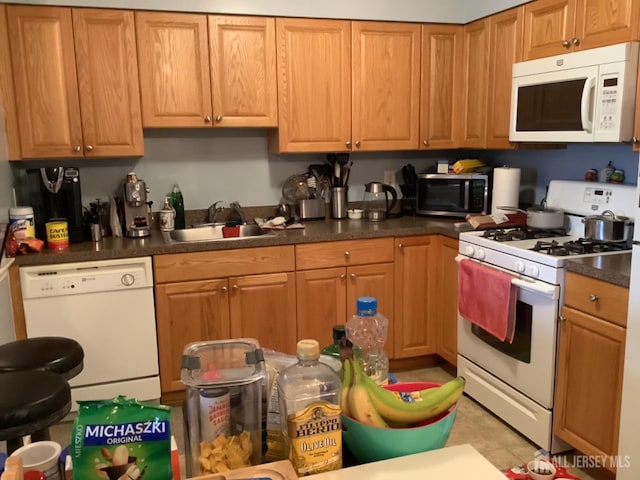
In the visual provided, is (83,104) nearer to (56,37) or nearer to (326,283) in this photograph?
(56,37)

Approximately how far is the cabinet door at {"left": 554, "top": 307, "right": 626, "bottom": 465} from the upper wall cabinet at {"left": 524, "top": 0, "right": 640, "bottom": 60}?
48.4 inches

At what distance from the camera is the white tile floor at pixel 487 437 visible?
8.16 feet

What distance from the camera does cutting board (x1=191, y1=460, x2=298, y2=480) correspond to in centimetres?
90

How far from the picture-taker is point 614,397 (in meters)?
2.17

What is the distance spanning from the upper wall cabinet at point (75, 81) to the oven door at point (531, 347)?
2.15 m

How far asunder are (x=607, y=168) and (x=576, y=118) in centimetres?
44

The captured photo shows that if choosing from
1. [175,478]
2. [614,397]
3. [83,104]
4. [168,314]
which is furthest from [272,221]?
[175,478]

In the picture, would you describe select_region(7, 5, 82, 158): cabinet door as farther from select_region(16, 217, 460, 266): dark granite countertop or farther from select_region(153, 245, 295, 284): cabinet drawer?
select_region(153, 245, 295, 284): cabinet drawer

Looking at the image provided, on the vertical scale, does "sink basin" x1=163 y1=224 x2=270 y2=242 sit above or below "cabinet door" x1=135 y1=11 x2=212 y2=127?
below

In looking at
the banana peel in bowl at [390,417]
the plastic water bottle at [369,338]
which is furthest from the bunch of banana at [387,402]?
the plastic water bottle at [369,338]

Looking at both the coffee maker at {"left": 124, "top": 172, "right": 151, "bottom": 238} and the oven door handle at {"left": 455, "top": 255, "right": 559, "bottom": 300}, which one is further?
the coffee maker at {"left": 124, "top": 172, "right": 151, "bottom": 238}

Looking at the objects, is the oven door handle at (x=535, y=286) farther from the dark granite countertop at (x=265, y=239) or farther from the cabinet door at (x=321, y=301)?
the cabinet door at (x=321, y=301)

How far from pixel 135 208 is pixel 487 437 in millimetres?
2222

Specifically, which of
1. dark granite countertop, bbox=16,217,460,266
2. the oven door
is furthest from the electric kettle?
the oven door
